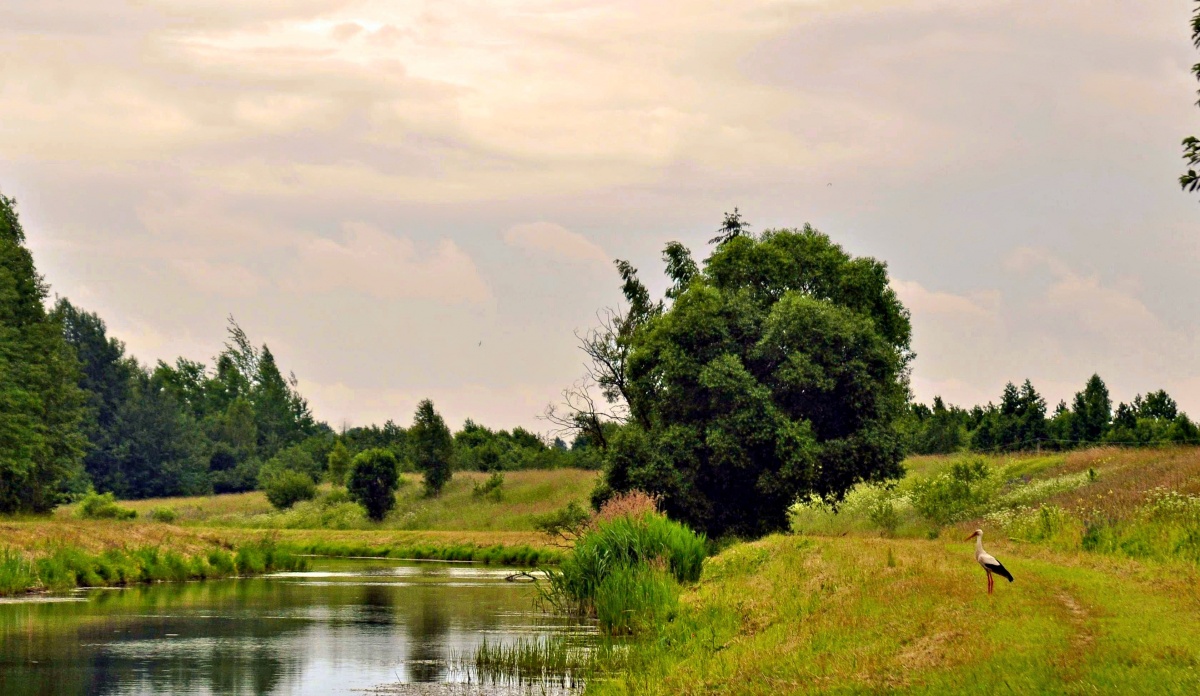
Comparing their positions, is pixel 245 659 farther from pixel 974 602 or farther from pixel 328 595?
pixel 328 595

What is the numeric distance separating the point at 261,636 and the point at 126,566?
19279 millimetres

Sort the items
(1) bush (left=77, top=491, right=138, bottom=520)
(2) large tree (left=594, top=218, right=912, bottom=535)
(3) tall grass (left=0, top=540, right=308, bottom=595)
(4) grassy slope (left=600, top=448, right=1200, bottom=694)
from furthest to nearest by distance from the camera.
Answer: (1) bush (left=77, top=491, right=138, bottom=520) → (2) large tree (left=594, top=218, right=912, bottom=535) → (3) tall grass (left=0, top=540, right=308, bottom=595) → (4) grassy slope (left=600, top=448, right=1200, bottom=694)

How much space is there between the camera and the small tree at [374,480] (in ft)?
284

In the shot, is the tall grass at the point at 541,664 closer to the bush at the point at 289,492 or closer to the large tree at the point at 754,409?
the large tree at the point at 754,409

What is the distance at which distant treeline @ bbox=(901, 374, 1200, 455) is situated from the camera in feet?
253

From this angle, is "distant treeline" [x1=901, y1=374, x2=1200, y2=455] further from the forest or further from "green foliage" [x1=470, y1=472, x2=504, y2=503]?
"green foliage" [x1=470, y1=472, x2=504, y2=503]

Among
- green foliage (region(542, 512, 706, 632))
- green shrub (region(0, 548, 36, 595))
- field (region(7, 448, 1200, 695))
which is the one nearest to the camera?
field (region(7, 448, 1200, 695))

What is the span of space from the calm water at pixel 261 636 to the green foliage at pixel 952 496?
13786mm

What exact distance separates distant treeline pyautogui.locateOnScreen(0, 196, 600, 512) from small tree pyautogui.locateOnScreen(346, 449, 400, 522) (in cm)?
280

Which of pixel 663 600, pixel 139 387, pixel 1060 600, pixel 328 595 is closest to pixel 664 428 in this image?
pixel 328 595

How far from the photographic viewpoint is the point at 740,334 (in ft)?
177

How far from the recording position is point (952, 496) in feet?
144

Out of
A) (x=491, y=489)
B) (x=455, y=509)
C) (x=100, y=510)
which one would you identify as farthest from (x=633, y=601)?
(x=100, y=510)

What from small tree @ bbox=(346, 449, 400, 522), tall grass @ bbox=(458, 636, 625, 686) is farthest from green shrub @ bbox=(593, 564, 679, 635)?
small tree @ bbox=(346, 449, 400, 522)
